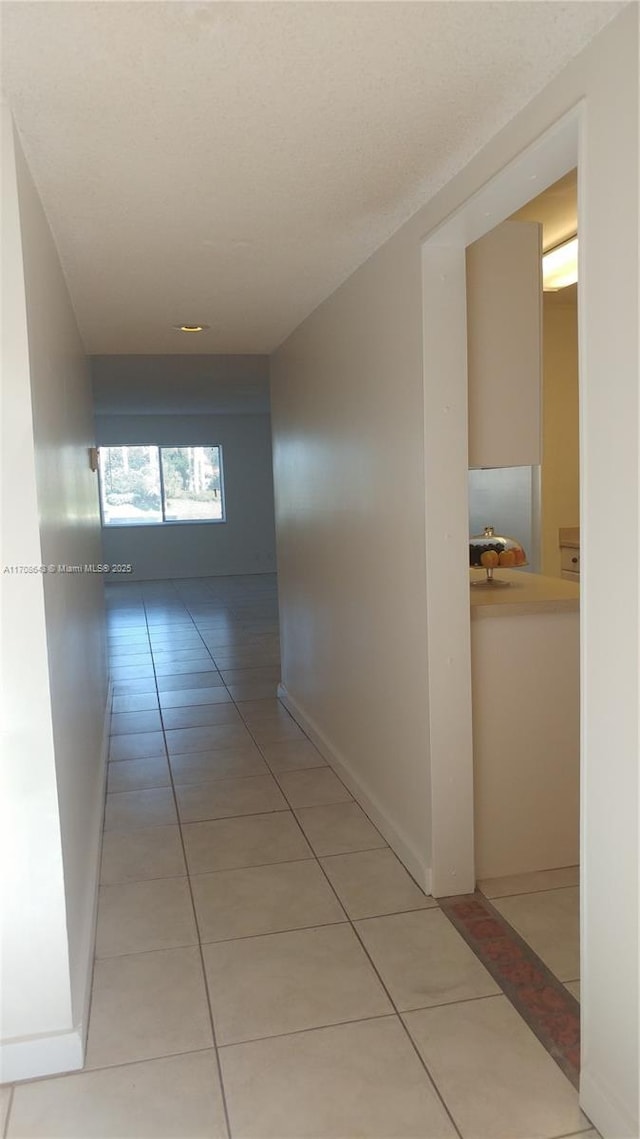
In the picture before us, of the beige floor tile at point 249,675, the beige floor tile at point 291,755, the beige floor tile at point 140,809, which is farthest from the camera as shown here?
the beige floor tile at point 249,675

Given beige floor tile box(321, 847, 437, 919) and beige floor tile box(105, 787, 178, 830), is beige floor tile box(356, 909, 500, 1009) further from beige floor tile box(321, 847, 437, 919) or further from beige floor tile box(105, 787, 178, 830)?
beige floor tile box(105, 787, 178, 830)

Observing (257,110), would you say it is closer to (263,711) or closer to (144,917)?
(144,917)

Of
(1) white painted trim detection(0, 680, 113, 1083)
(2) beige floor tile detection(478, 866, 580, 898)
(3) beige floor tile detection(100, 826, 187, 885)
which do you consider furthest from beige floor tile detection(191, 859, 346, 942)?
(1) white painted trim detection(0, 680, 113, 1083)

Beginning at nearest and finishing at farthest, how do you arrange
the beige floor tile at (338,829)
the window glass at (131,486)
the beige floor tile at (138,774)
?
the beige floor tile at (338,829) < the beige floor tile at (138,774) < the window glass at (131,486)

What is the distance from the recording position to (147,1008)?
2.29m

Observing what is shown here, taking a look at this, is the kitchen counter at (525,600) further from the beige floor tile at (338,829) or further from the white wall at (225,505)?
the white wall at (225,505)

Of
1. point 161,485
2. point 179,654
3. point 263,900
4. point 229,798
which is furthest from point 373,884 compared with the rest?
point 161,485

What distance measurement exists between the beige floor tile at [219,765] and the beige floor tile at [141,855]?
594 mm

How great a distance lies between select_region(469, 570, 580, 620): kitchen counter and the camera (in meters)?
2.87

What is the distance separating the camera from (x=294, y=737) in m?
4.65

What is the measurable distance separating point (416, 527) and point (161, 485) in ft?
32.9

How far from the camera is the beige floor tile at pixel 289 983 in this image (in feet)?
7.30

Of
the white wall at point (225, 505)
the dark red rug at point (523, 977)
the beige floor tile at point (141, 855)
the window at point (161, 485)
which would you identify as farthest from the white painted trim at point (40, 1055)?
the window at point (161, 485)

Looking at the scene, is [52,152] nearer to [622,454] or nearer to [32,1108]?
[622,454]
